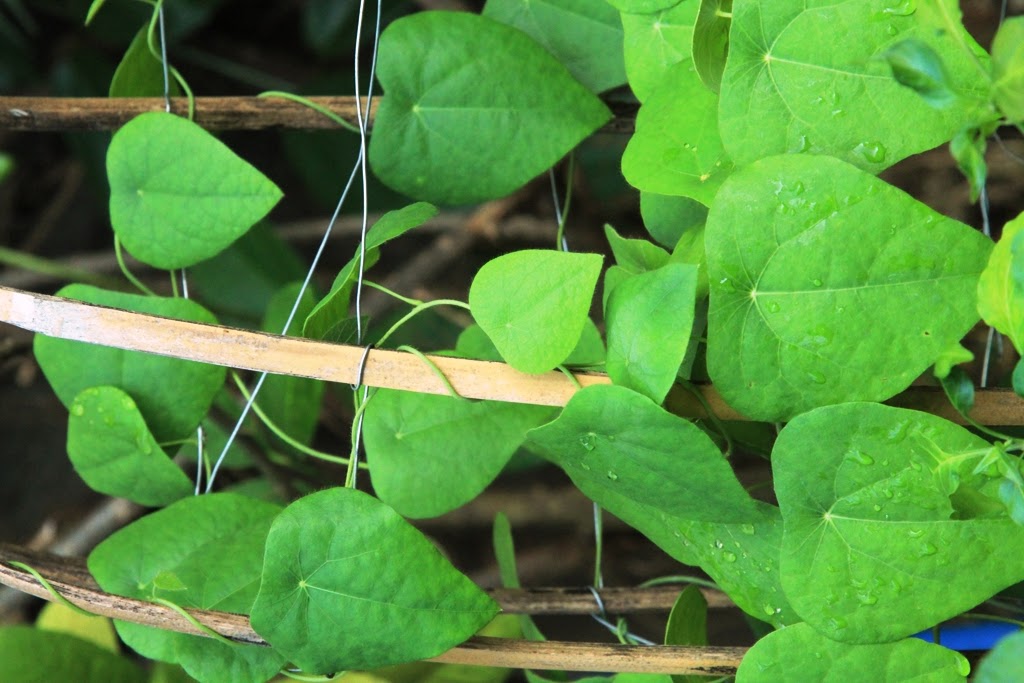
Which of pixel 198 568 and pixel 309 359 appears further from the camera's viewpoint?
pixel 198 568

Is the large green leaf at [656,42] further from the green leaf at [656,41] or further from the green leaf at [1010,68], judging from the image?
the green leaf at [1010,68]

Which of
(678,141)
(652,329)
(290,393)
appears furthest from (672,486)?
(290,393)

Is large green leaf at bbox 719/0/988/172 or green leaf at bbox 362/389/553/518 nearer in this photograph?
large green leaf at bbox 719/0/988/172

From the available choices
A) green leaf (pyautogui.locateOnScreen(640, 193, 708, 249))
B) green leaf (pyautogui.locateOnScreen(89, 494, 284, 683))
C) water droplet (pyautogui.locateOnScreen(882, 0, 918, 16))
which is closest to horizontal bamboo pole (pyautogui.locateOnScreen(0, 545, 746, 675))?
green leaf (pyautogui.locateOnScreen(89, 494, 284, 683))

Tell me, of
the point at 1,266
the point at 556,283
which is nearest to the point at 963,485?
the point at 556,283

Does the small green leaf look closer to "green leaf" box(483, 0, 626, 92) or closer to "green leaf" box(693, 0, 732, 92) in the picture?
"green leaf" box(693, 0, 732, 92)

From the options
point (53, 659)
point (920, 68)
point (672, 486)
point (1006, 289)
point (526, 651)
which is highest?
point (920, 68)

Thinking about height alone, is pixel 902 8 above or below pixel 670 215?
above

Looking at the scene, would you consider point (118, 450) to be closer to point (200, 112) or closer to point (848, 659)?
point (200, 112)
